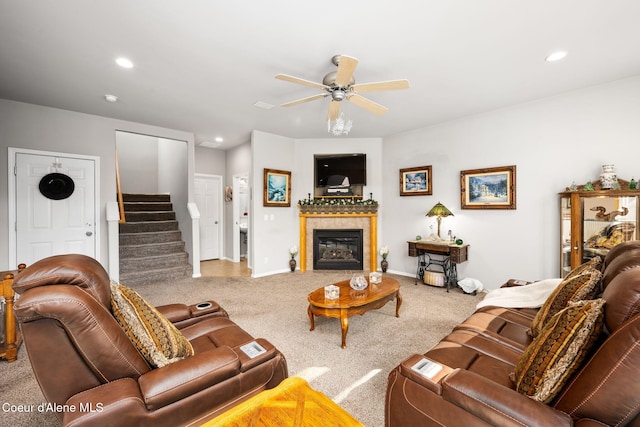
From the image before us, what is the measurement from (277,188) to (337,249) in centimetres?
174

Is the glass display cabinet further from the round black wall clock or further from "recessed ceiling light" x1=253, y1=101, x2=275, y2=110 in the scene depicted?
the round black wall clock

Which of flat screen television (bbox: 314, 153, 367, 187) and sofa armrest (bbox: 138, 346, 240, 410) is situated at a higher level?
flat screen television (bbox: 314, 153, 367, 187)

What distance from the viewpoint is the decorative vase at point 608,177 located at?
2982mm

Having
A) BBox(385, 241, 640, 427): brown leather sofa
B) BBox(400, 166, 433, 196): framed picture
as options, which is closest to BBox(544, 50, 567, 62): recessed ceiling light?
BBox(385, 241, 640, 427): brown leather sofa

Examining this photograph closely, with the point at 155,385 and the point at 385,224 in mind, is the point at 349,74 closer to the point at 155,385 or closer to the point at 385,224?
the point at 155,385

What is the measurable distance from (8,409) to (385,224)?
509 centimetres

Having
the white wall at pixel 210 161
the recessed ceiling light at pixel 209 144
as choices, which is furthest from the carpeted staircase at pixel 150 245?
the recessed ceiling light at pixel 209 144

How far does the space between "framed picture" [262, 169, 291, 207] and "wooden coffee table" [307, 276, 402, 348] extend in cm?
271

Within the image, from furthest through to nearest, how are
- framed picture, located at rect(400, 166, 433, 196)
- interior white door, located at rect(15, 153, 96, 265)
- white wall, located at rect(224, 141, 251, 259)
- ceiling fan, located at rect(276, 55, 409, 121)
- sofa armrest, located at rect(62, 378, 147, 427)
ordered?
white wall, located at rect(224, 141, 251, 259), framed picture, located at rect(400, 166, 433, 196), interior white door, located at rect(15, 153, 96, 265), ceiling fan, located at rect(276, 55, 409, 121), sofa armrest, located at rect(62, 378, 147, 427)

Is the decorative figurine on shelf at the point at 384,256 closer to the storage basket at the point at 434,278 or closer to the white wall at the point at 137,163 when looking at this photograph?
the storage basket at the point at 434,278

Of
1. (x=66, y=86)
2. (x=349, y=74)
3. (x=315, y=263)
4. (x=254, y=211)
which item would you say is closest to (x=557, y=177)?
(x=349, y=74)

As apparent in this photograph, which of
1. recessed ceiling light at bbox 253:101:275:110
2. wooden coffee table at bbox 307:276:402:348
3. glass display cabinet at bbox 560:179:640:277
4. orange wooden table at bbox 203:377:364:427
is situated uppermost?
recessed ceiling light at bbox 253:101:275:110

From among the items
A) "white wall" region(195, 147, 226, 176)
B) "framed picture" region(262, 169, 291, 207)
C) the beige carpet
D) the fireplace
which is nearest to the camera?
the beige carpet

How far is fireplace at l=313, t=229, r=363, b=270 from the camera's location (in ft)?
18.1
